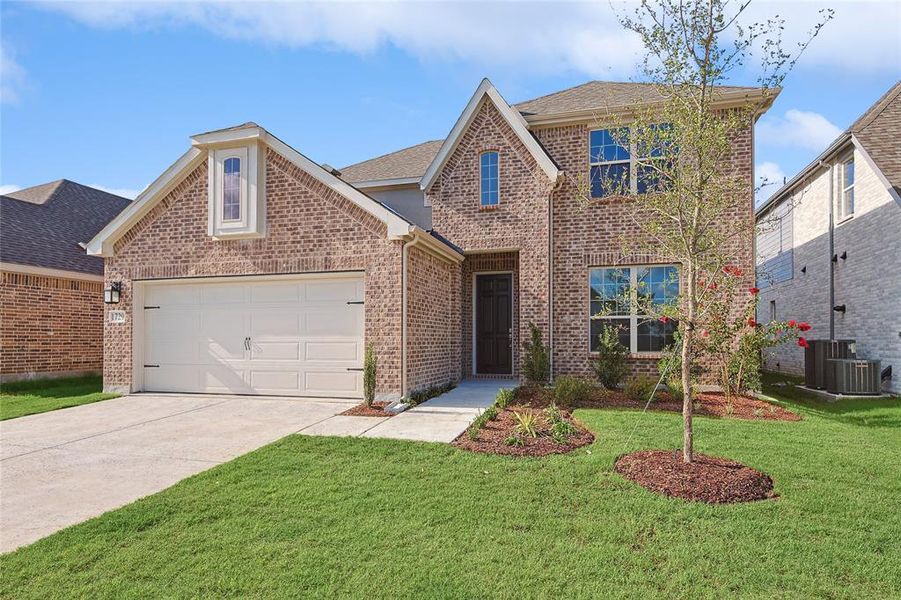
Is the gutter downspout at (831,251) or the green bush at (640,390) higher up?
the gutter downspout at (831,251)

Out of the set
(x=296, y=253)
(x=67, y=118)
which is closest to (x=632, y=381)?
(x=296, y=253)

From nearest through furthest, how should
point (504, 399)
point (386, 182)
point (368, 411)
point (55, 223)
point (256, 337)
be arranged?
point (368, 411) < point (504, 399) < point (256, 337) < point (386, 182) < point (55, 223)

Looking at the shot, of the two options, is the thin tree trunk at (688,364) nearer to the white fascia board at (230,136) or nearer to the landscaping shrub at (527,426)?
the landscaping shrub at (527,426)

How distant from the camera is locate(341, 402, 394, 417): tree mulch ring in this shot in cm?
862

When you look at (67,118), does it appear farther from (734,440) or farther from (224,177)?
(734,440)

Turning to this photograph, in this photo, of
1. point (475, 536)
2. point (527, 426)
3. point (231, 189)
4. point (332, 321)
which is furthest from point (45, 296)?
point (475, 536)

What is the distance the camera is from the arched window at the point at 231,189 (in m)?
10.4

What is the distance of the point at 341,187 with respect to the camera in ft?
32.3

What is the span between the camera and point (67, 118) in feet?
32.9

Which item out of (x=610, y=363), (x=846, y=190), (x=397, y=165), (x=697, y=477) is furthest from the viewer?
(x=397, y=165)

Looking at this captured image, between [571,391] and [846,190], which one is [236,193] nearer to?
[571,391]

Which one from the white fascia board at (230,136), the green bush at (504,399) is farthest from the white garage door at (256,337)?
the white fascia board at (230,136)

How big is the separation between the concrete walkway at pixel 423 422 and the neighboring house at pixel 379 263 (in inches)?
32.4

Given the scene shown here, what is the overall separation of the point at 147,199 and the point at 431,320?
6.35 metres
